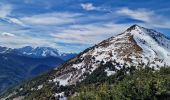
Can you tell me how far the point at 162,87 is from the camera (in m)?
192

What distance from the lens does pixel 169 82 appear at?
200m

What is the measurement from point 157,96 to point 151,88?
16.8ft

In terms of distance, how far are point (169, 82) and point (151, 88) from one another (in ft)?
32.8

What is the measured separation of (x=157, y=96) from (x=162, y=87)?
5802 mm

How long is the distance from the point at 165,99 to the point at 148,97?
923 cm

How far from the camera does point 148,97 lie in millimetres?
196375

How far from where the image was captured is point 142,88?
200 m

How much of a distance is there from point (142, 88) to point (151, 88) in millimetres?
4593

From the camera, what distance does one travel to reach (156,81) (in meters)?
199

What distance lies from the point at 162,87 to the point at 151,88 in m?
7.02

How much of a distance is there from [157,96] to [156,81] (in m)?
8.03

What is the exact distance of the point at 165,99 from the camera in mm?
190625

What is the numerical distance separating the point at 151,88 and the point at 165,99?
10.0 m
